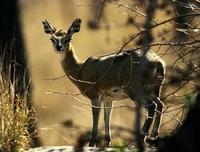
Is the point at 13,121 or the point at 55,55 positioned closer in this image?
the point at 13,121

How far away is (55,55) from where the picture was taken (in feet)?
74.7

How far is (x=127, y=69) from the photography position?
9.91 metres

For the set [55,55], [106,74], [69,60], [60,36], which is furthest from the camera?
[55,55]

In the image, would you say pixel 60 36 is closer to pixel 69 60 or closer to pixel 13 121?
pixel 69 60

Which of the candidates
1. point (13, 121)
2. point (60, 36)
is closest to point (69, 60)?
point (60, 36)

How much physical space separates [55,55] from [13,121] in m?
13.6

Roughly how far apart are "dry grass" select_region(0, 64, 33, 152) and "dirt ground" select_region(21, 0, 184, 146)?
257 cm

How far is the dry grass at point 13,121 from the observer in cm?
914

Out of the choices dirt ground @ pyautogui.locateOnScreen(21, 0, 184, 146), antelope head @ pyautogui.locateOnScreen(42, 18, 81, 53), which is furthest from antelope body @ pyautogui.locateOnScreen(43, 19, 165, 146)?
dirt ground @ pyautogui.locateOnScreen(21, 0, 184, 146)

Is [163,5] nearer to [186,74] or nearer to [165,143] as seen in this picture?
[186,74]

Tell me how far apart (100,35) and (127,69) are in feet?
41.1

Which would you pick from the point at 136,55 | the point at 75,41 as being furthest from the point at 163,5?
the point at 75,41

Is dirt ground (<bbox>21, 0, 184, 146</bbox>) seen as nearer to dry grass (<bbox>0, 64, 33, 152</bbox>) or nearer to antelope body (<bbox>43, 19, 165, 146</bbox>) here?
antelope body (<bbox>43, 19, 165, 146</bbox>)

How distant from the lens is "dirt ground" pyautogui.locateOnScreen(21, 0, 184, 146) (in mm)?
13516
